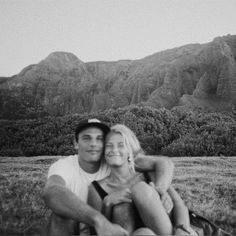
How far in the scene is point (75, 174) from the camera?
10.5 feet

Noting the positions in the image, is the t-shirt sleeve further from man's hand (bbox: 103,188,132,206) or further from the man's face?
man's hand (bbox: 103,188,132,206)

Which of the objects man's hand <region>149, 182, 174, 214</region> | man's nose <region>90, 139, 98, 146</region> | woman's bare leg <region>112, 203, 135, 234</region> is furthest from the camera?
man's nose <region>90, 139, 98, 146</region>

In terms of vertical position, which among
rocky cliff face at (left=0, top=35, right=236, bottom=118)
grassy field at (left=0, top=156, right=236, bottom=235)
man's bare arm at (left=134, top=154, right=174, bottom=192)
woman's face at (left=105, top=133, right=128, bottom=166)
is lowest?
grassy field at (left=0, top=156, right=236, bottom=235)

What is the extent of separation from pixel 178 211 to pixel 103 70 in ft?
64.3

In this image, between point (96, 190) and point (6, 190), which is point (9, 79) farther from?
point (96, 190)

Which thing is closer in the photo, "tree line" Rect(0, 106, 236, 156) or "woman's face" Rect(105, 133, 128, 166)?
"woman's face" Rect(105, 133, 128, 166)

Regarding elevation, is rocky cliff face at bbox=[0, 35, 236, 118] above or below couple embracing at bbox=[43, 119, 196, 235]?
above

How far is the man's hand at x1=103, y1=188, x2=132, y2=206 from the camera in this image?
286 cm

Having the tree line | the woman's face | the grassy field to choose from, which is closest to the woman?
the woman's face

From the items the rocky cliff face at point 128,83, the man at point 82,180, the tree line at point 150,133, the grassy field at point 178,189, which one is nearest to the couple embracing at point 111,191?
the man at point 82,180

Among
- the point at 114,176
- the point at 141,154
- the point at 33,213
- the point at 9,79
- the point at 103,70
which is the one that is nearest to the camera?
the point at 114,176

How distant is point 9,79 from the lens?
58.4 ft

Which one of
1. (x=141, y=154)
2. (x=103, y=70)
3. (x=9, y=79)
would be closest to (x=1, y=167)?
(x=141, y=154)

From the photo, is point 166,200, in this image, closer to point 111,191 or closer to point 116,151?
point 111,191
